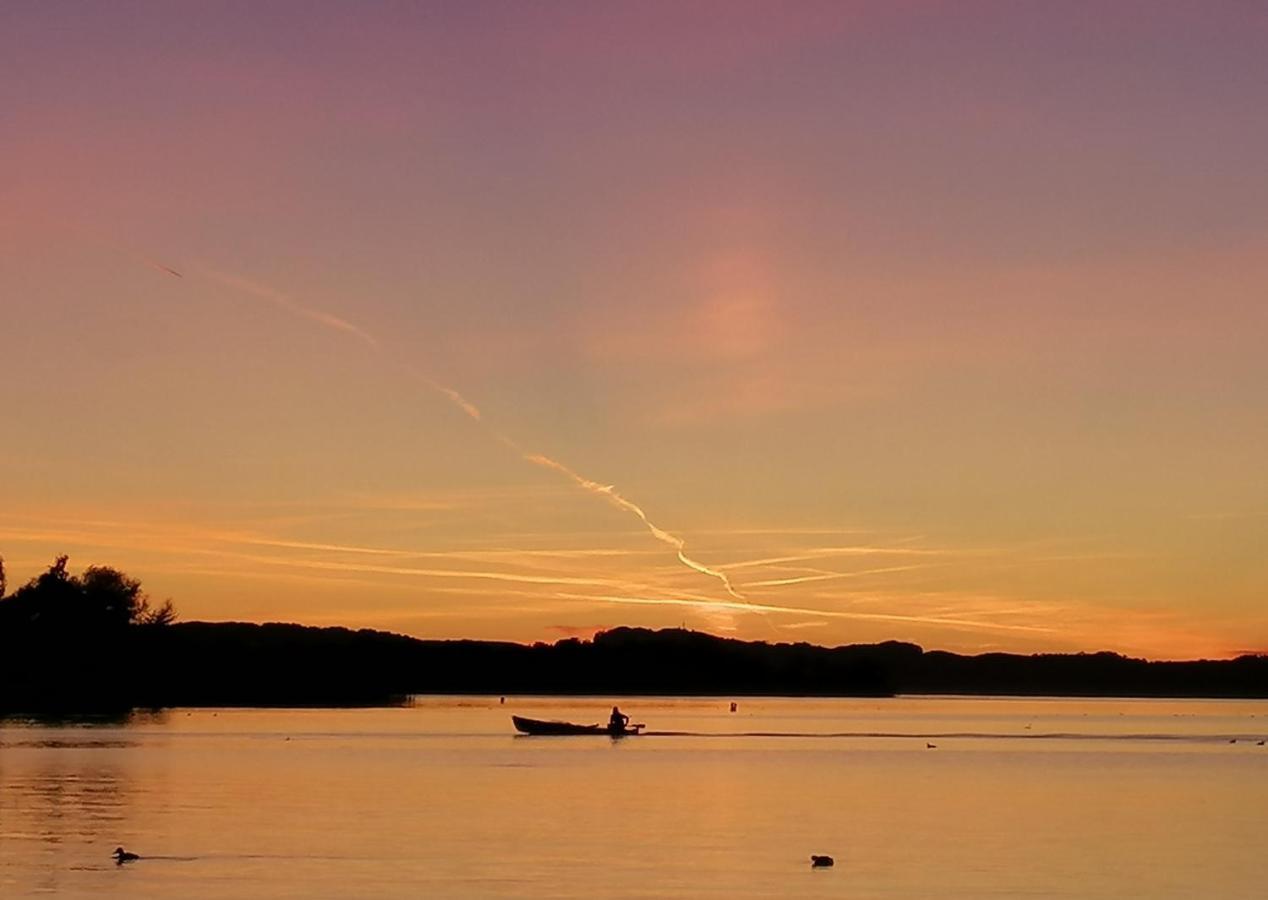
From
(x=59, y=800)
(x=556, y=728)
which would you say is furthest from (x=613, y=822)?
(x=556, y=728)

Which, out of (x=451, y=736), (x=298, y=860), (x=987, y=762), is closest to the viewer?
(x=298, y=860)

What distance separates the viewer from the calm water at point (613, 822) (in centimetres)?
5138

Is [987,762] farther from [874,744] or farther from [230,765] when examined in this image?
[230,765]

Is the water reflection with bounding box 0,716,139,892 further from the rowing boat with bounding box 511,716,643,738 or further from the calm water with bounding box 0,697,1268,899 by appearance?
the rowing boat with bounding box 511,716,643,738

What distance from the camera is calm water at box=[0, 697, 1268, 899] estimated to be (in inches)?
2023

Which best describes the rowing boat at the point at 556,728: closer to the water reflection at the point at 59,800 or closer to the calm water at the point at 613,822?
the calm water at the point at 613,822

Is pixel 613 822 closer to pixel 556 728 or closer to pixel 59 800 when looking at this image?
pixel 59 800

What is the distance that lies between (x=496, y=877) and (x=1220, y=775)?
235 ft

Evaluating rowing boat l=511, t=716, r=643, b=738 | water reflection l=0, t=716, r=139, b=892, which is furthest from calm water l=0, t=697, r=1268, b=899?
rowing boat l=511, t=716, r=643, b=738

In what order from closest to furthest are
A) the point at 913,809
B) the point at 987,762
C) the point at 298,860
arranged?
the point at 298,860, the point at 913,809, the point at 987,762

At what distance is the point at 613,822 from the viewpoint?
71062 mm

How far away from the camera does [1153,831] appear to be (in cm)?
7038

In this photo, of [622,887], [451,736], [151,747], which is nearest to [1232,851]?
[622,887]

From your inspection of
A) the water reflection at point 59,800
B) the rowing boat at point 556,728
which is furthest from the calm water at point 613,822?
the rowing boat at point 556,728
